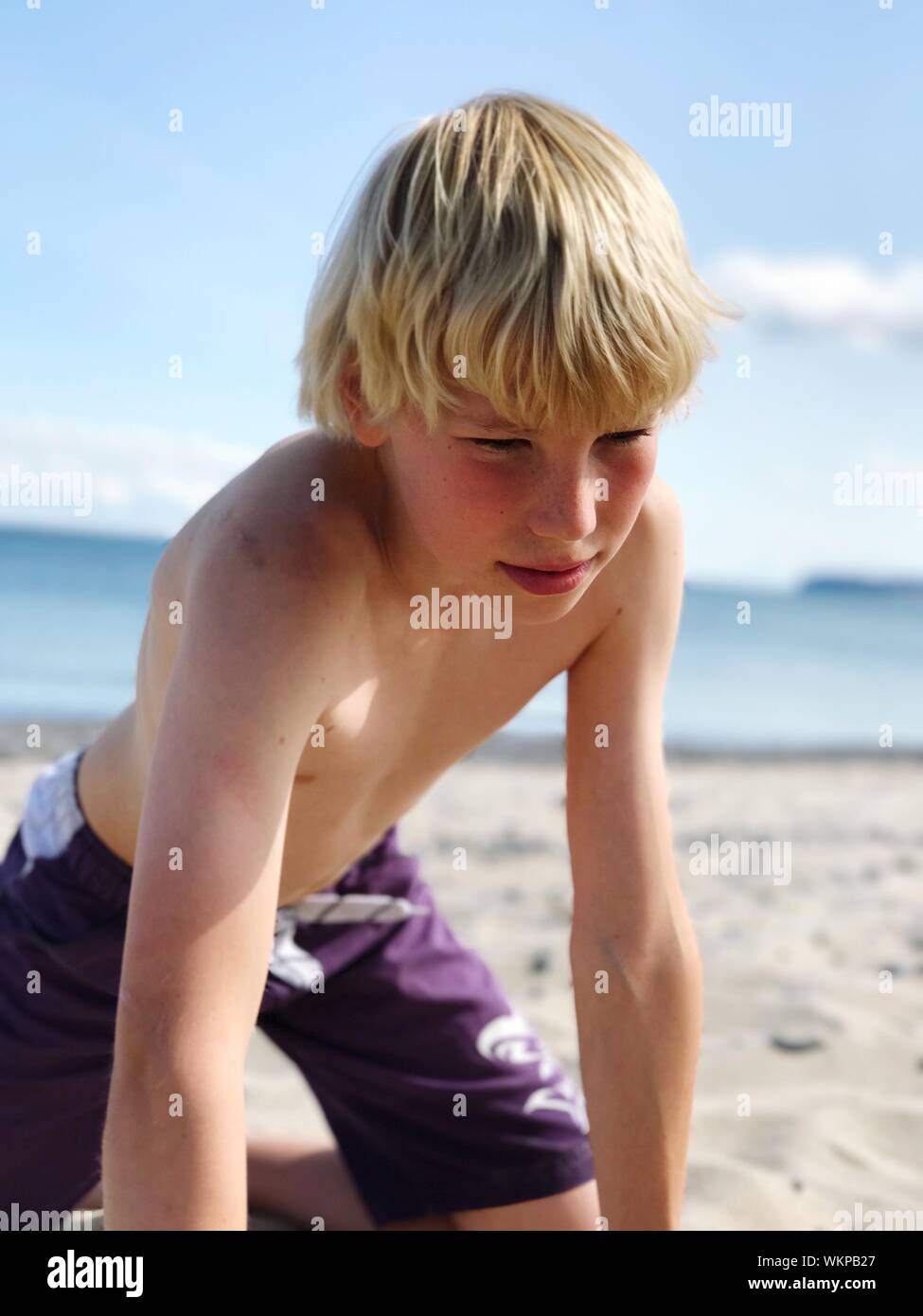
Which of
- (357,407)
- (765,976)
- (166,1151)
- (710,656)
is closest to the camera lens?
(166,1151)

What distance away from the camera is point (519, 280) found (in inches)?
59.4

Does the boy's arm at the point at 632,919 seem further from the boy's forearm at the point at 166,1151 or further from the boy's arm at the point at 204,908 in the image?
the boy's forearm at the point at 166,1151

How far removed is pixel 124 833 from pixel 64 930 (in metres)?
0.20

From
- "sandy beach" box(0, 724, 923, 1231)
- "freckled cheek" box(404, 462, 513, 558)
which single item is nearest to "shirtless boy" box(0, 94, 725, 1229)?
"freckled cheek" box(404, 462, 513, 558)

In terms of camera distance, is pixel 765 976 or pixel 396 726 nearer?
pixel 396 726

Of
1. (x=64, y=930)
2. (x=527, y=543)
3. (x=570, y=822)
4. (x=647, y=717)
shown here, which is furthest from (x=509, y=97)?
(x=64, y=930)

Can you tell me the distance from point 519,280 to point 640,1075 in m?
1.14

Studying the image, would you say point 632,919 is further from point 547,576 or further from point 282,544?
point 282,544

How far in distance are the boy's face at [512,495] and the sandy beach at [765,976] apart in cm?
137

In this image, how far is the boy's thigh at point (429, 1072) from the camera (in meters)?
2.43

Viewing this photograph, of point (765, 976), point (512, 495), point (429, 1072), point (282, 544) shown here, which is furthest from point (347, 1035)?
point (765, 976)

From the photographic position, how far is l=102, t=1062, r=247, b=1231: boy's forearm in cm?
148

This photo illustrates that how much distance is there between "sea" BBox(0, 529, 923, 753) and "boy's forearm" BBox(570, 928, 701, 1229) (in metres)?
0.45
